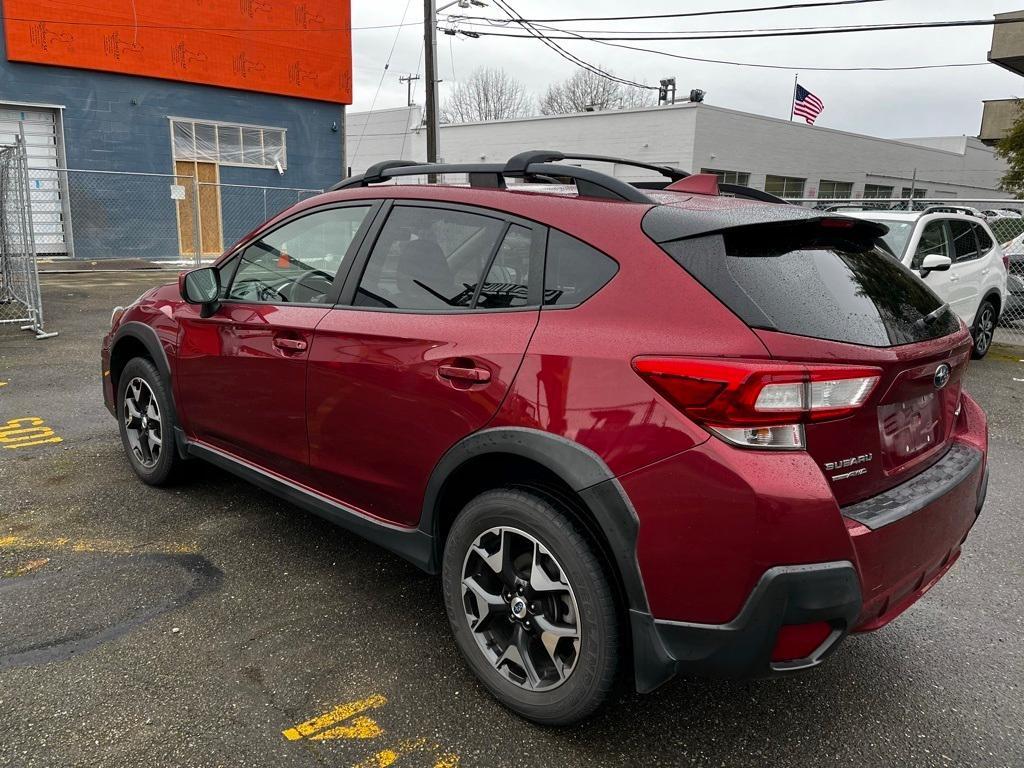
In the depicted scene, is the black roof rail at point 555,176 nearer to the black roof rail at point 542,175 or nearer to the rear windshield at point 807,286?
the black roof rail at point 542,175

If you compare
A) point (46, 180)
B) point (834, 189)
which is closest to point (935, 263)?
point (46, 180)

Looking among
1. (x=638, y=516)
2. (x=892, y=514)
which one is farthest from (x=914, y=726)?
(x=638, y=516)

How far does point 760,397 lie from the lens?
6.36 feet

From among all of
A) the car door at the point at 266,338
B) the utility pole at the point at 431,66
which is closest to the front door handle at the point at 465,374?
the car door at the point at 266,338

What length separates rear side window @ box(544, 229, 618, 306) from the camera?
2.31 metres

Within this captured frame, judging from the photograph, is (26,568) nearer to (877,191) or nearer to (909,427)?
(909,427)

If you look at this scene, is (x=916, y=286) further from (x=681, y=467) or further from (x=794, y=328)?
(x=681, y=467)

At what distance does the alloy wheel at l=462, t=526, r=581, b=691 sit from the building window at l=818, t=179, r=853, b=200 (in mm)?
35914

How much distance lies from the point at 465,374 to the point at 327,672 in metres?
1.18

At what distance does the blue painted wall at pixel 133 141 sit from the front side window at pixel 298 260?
17.0 m

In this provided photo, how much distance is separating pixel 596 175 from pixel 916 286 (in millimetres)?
1248

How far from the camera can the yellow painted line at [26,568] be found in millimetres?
3298

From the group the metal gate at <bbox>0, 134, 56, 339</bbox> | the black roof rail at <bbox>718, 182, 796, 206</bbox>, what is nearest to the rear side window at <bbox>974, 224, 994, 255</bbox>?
the black roof rail at <bbox>718, 182, 796, 206</bbox>

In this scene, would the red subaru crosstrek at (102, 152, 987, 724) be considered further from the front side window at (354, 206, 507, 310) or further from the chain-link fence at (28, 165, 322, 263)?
the chain-link fence at (28, 165, 322, 263)
